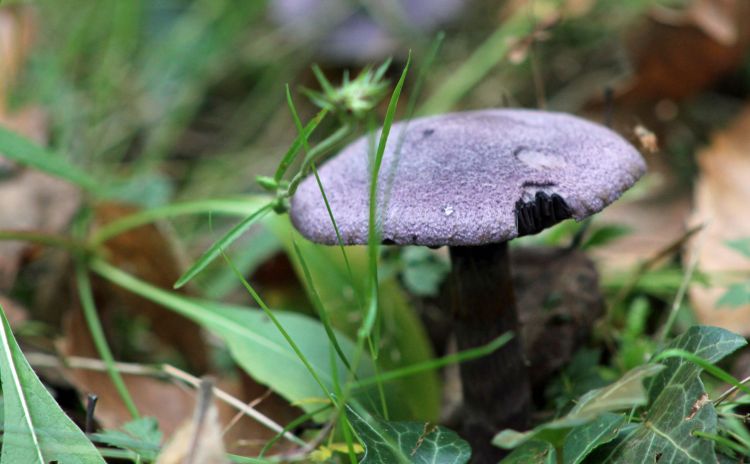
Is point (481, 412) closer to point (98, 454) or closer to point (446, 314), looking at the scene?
point (446, 314)

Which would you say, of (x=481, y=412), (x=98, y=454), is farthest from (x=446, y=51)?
(x=98, y=454)

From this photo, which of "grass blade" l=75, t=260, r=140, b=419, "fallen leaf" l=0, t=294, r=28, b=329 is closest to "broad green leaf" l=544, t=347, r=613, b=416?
"grass blade" l=75, t=260, r=140, b=419

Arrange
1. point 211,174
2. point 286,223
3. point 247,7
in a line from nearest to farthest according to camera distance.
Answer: point 286,223
point 211,174
point 247,7

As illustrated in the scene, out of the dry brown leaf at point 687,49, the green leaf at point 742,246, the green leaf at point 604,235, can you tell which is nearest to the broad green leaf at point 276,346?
the green leaf at point 604,235

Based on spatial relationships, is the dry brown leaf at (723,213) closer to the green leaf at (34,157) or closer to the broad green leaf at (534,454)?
the broad green leaf at (534,454)

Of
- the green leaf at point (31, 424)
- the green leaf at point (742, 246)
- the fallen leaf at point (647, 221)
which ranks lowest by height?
the fallen leaf at point (647, 221)

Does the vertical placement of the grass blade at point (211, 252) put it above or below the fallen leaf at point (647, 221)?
above
